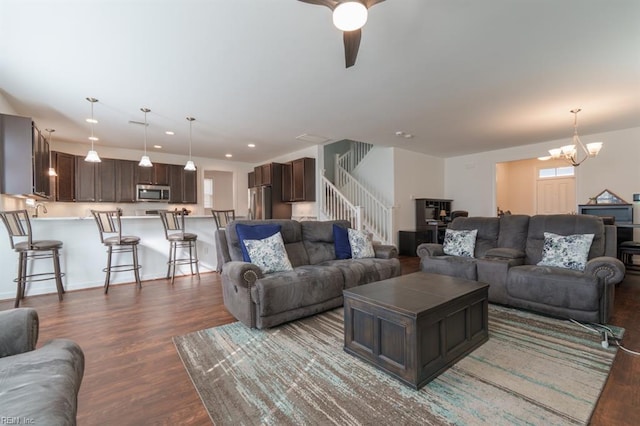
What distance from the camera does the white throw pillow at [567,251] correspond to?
9.55 feet

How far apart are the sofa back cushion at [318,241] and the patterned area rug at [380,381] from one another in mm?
1202

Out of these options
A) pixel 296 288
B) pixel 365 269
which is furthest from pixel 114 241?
pixel 365 269

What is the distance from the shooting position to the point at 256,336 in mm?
2396

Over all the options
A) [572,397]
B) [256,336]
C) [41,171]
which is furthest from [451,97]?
[41,171]

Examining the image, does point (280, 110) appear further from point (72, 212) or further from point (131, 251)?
point (72, 212)

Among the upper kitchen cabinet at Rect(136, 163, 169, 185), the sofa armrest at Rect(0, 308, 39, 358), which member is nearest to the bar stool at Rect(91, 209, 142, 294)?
the upper kitchen cabinet at Rect(136, 163, 169, 185)

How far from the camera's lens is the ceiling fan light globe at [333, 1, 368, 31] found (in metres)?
1.57

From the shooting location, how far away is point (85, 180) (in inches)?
234

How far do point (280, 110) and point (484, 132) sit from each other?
153 inches

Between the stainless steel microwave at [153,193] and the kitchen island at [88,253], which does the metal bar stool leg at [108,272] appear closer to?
the kitchen island at [88,253]

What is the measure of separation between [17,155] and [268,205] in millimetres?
4270

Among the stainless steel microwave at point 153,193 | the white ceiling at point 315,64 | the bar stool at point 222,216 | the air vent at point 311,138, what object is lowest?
the bar stool at point 222,216

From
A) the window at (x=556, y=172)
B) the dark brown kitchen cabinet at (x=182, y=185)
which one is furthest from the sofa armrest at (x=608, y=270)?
the dark brown kitchen cabinet at (x=182, y=185)

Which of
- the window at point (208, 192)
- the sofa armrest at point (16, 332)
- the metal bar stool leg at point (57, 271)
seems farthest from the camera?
the window at point (208, 192)
